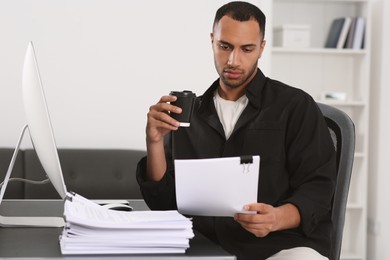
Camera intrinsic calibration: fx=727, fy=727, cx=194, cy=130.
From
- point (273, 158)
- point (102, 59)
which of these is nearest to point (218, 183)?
point (273, 158)

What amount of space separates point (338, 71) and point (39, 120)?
12.3 feet

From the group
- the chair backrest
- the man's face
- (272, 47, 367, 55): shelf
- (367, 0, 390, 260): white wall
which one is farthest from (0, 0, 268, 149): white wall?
the chair backrest

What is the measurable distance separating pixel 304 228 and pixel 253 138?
33 cm

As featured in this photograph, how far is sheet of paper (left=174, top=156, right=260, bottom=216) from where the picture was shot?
168 cm

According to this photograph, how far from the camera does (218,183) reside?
172cm

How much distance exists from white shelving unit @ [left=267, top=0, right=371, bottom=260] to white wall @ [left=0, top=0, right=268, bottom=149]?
30.9 inches

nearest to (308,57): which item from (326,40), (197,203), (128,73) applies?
(326,40)

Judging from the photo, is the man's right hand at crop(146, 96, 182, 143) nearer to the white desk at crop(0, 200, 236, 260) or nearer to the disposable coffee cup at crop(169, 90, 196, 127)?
the disposable coffee cup at crop(169, 90, 196, 127)

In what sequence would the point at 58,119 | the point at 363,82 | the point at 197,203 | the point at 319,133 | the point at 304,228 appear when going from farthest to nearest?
the point at 363,82 → the point at 58,119 → the point at 319,133 → the point at 304,228 → the point at 197,203

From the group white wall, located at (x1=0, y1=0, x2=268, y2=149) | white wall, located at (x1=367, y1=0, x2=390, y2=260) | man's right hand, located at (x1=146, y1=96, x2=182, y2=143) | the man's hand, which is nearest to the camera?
the man's hand

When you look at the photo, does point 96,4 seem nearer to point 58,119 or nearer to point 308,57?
point 58,119

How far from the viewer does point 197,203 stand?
1.80 m

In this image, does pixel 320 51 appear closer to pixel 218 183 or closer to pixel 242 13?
pixel 242 13

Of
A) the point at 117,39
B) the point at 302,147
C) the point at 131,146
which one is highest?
the point at 117,39
